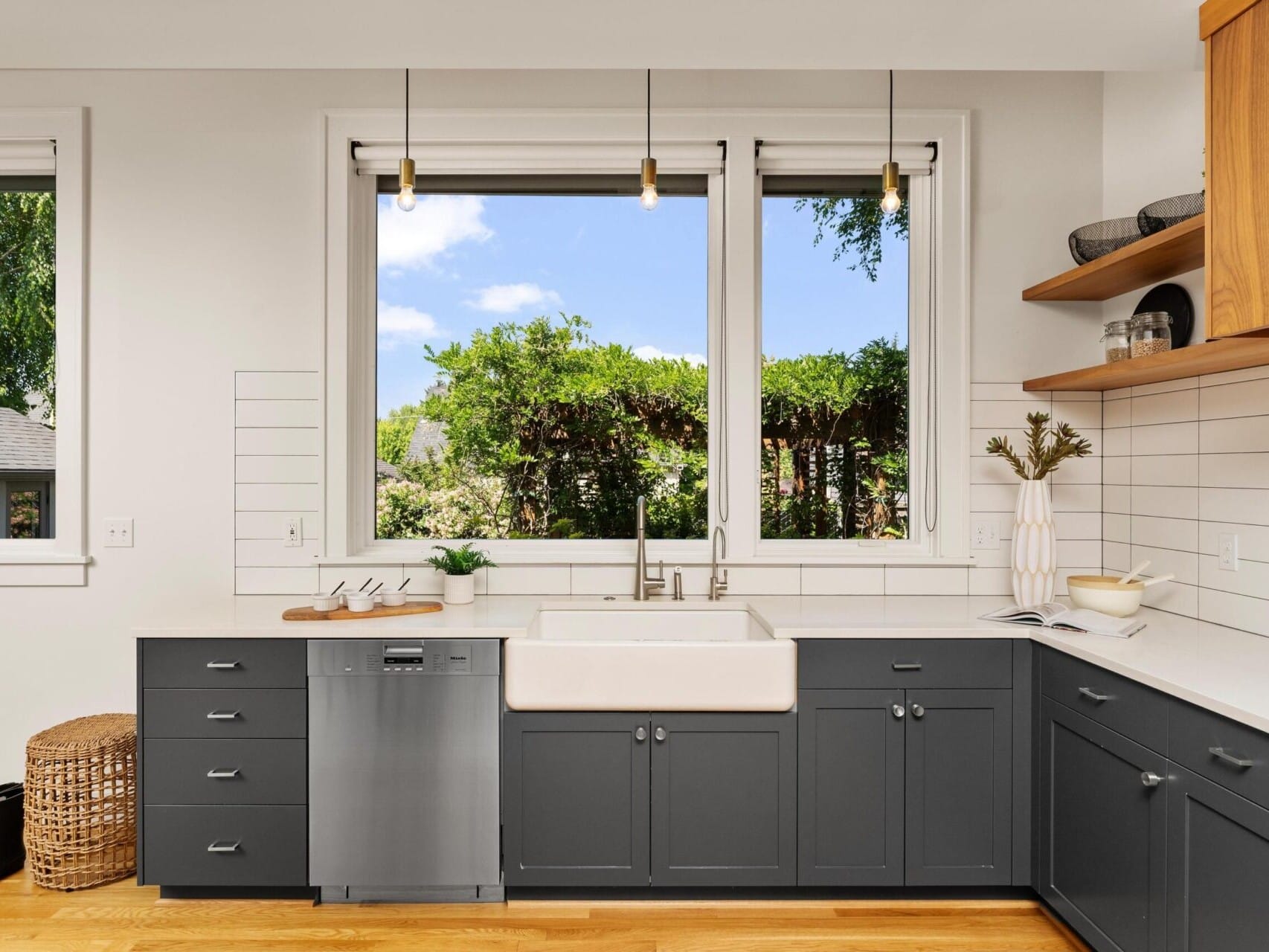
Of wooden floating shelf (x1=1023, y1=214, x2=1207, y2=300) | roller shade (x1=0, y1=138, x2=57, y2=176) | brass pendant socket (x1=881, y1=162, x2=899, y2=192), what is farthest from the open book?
roller shade (x1=0, y1=138, x2=57, y2=176)

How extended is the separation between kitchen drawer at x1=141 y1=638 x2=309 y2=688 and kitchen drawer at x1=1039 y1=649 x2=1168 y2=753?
213 cm

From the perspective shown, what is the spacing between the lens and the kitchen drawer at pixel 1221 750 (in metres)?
1.51

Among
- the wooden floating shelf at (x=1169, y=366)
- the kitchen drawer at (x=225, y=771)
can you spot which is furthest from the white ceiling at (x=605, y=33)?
the kitchen drawer at (x=225, y=771)

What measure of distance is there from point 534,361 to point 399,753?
1.49 m

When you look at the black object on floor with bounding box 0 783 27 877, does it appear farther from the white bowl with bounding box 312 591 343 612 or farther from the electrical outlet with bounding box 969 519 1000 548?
the electrical outlet with bounding box 969 519 1000 548

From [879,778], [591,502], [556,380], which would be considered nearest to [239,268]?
[556,380]

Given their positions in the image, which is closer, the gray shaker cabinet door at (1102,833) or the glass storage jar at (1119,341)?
the gray shaker cabinet door at (1102,833)

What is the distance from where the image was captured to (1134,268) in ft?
8.04

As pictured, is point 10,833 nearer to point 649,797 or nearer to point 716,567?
point 649,797

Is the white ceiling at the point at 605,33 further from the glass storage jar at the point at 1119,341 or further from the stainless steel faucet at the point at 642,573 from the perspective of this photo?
the stainless steel faucet at the point at 642,573

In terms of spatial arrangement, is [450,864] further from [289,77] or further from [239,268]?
[289,77]

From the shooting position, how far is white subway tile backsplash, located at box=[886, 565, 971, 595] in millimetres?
2943

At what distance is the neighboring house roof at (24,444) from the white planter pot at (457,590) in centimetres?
158

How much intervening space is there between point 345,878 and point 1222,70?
9.99ft
